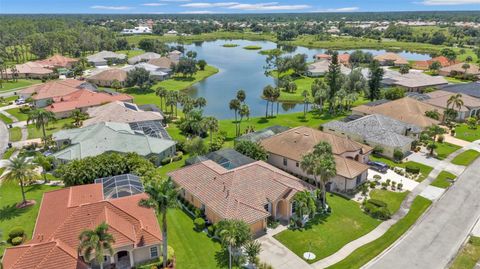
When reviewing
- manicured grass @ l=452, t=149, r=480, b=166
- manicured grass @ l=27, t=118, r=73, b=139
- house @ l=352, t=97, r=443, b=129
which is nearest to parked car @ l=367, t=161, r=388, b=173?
manicured grass @ l=452, t=149, r=480, b=166

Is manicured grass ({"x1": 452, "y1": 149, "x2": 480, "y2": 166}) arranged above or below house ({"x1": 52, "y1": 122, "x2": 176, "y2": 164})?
below

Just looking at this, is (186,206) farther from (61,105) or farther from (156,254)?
(61,105)

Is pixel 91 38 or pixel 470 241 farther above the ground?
pixel 91 38

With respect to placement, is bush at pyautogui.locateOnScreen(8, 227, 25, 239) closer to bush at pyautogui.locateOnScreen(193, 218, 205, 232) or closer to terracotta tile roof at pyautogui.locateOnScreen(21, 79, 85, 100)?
bush at pyautogui.locateOnScreen(193, 218, 205, 232)

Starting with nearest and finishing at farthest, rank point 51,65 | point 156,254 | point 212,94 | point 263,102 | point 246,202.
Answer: point 156,254
point 246,202
point 263,102
point 212,94
point 51,65

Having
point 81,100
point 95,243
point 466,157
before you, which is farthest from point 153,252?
point 81,100

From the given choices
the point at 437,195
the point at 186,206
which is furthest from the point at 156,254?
the point at 437,195

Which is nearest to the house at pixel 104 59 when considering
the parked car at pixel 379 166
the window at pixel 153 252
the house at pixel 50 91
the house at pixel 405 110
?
the house at pixel 50 91
